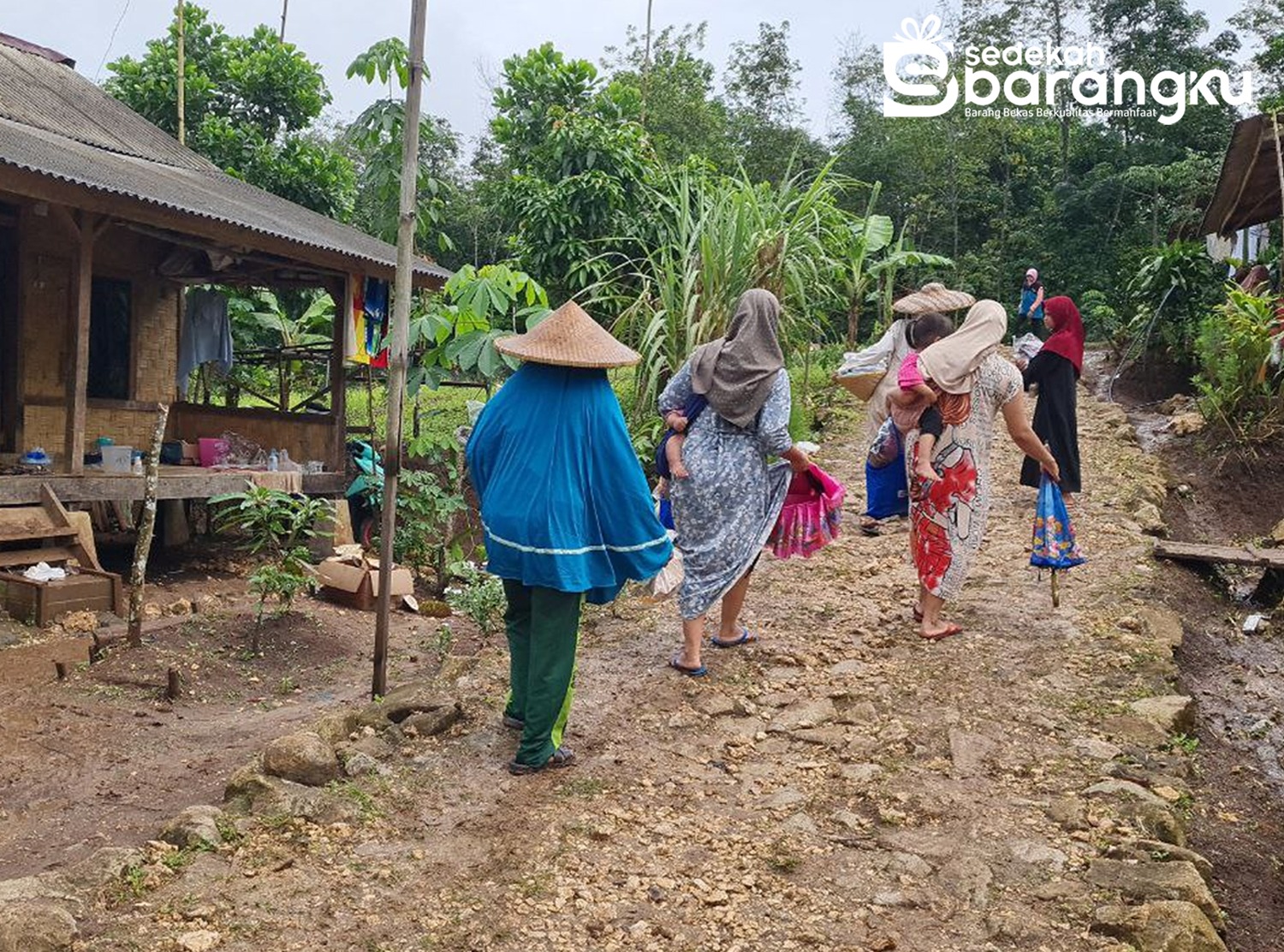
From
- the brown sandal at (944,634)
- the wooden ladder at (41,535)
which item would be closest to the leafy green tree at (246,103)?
the wooden ladder at (41,535)

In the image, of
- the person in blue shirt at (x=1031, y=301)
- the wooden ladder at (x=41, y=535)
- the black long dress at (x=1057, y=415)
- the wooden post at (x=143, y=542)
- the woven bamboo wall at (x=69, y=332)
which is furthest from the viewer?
the person in blue shirt at (x=1031, y=301)

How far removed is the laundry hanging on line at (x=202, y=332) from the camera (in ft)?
36.7

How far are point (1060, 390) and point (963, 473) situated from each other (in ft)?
7.90

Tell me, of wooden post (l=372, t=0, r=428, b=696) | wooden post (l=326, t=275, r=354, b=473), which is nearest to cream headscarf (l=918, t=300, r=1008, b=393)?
wooden post (l=372, t=0, r=428, b=696)

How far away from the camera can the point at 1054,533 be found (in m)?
5.79

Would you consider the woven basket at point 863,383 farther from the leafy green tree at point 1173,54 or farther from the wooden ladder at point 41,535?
the leafy green tree at point 1173,54

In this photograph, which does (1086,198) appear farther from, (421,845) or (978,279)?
(421,845)

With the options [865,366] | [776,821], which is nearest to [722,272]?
[865,366]

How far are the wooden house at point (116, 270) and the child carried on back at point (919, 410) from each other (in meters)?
5.11

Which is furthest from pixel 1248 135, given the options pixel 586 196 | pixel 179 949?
pixel 179 949

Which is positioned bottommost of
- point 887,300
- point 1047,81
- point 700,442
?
point 700,442

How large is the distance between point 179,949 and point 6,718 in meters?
2.93

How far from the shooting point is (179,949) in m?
2.66

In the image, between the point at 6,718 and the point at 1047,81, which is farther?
the point at 1047,81
